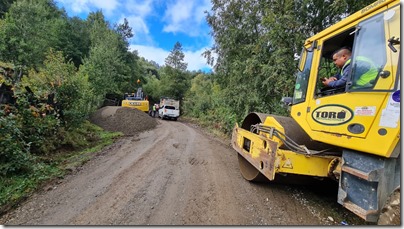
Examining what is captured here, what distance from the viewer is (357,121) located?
231 cm

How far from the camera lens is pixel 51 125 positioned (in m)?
6.76

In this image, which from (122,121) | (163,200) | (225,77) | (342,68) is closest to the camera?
(342,68)

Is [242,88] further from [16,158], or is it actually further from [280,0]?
[16,158]

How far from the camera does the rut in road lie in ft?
10.2

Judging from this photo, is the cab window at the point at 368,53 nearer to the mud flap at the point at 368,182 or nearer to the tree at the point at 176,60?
the mud flap at the point at 368,182

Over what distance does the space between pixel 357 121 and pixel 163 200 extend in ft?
9.47

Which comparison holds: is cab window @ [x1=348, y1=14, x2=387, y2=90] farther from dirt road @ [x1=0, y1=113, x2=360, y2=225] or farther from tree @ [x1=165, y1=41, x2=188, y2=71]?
tree @ [x1=165, y1=41, x2=188, y2=71]

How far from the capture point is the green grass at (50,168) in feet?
12.2

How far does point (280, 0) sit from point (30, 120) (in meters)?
8.46

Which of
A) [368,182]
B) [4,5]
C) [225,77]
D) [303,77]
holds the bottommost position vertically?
[368,182]

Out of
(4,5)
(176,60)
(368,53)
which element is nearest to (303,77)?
(368,53)

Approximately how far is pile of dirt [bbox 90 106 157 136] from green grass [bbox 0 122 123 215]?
3.08m

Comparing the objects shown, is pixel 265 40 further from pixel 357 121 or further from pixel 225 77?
pixel 357 121

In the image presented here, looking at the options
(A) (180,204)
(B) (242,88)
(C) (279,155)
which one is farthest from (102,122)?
(C) (279,155)
